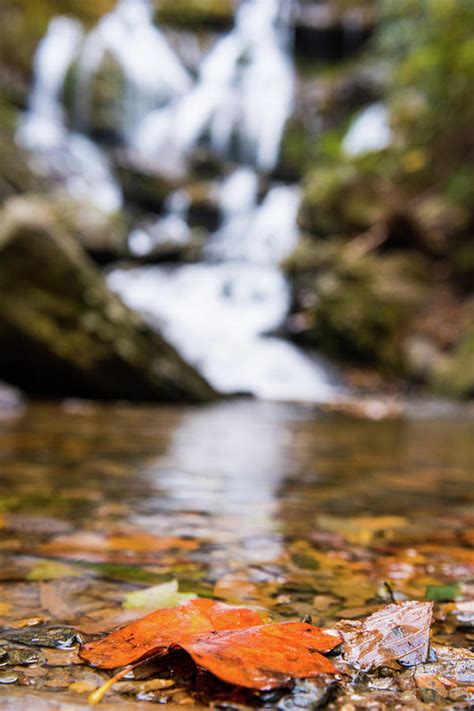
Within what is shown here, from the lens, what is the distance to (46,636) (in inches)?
32.1

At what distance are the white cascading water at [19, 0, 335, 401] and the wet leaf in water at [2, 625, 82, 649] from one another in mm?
6745

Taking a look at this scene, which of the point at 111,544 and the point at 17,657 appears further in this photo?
the point at 111,544

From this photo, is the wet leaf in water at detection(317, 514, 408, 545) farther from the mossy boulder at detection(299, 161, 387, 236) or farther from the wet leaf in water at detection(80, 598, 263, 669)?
the mossy boulder at detection(299, 161, 387, 236)

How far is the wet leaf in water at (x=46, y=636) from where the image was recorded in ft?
2.58

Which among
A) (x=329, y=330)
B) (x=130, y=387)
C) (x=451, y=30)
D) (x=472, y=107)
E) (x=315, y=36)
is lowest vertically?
(x=130, y=387)

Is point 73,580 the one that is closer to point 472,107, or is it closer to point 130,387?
point 130,387

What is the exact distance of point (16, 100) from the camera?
22734 millimetres

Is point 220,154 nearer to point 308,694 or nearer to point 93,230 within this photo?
point 93,230

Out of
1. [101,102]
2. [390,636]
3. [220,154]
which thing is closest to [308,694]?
[390,636]

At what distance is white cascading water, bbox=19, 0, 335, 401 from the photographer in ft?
32.3

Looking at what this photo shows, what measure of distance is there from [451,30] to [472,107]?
1310 millimetres

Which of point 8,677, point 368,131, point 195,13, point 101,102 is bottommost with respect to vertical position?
point 8,677

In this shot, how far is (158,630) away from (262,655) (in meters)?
0.16

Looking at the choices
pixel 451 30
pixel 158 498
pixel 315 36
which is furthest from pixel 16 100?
pixel 158 498
